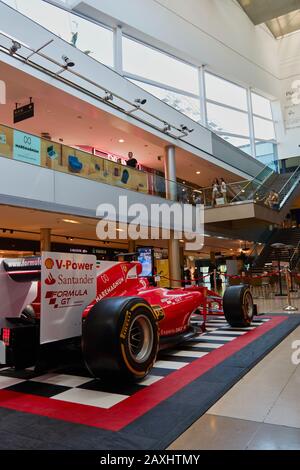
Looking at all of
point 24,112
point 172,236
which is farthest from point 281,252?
point 24,112

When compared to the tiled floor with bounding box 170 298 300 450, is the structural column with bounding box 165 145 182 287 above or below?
above

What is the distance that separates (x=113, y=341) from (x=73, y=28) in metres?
14.2

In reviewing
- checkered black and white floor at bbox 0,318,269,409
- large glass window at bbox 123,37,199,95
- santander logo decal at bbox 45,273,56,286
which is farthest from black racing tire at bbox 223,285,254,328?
large glass window at bbox 123,37,199,95

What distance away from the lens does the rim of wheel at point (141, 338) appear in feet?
11.5

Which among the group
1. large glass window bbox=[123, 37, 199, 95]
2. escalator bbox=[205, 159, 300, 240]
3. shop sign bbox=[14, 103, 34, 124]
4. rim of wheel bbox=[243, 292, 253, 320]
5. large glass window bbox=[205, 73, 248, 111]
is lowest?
rim of wheel bbox=[243, 292, 253, 320]

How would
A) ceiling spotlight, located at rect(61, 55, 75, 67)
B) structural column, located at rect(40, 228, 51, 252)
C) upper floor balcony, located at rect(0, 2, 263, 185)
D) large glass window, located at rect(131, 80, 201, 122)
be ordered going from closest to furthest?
1. upper floor balcony, located at rect(0, 2, 263, 185)
2. ceiling spotlight, located at rect(61, 55, 75, 67)
3. structural column, located at rect(40, 228, 51, 252)
4. large glass window, located at rect(131, 80, 201, 122)

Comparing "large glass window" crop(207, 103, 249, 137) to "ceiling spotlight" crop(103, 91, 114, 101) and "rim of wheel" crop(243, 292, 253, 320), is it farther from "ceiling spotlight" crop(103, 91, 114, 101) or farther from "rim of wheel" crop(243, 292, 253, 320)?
"rim of wheel" crop(243, 292, 253, 320)

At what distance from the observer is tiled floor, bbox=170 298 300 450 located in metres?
2.18

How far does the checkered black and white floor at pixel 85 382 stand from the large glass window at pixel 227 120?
20.2 metres

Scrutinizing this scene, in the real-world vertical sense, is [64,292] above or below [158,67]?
below

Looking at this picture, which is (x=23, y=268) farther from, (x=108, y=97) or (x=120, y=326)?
(x=108, y=97)

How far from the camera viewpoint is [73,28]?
46.7 ft

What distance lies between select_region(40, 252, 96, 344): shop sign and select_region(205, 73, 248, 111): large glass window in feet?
68.3

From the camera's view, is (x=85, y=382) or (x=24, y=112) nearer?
(x=85, y=382)
